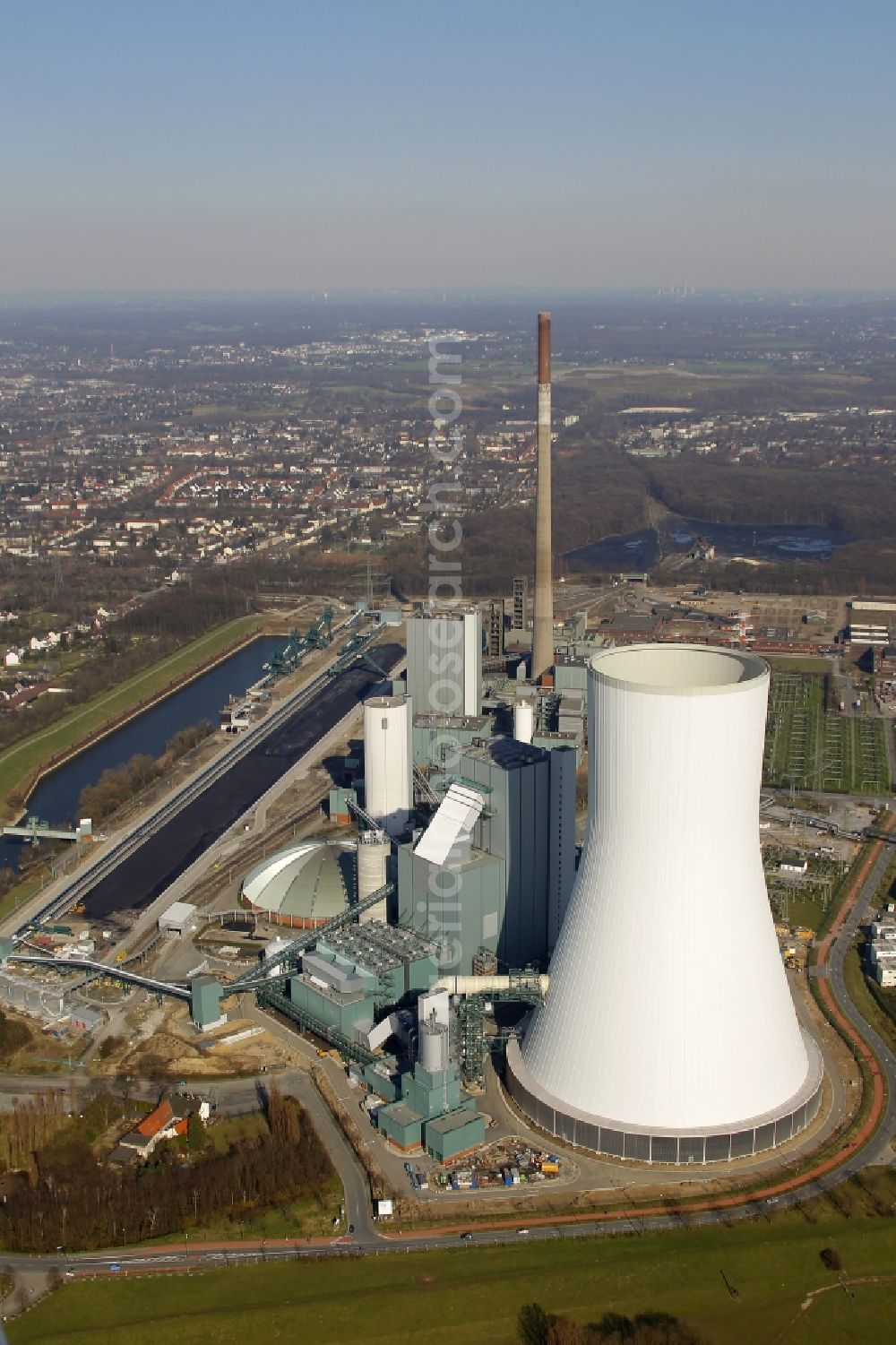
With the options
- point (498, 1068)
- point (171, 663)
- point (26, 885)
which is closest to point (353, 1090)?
point (498, 1068)

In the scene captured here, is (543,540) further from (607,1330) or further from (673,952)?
(607,1330)

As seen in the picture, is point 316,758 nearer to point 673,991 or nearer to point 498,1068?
point 498,1068

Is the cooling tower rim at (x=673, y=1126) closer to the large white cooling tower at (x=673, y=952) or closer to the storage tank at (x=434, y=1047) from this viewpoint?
the large white cooling tower at (x=673, y=952)

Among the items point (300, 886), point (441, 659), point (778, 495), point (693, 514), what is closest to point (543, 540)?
point (441, 659)

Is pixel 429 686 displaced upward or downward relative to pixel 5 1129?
upward

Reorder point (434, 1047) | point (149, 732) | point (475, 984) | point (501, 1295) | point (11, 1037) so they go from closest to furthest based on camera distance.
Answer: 1. point (501, 1295)
2. point (434, 1047)
3. point (475, 984)
4. point (11, 1037)
5. point (149, 732)

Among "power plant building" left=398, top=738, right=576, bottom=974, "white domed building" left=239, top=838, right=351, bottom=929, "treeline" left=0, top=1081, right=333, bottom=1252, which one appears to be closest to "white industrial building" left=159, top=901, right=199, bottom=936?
"white domed building" left=239, top=838, right=351, bottom=929
